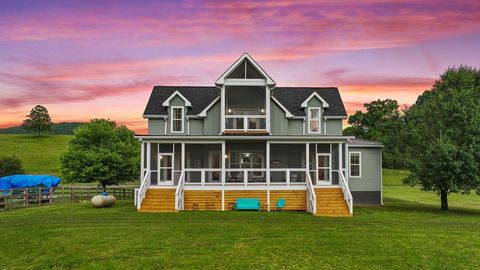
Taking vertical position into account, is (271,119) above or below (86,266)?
above

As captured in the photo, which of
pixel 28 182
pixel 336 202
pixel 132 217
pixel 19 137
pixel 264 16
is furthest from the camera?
pixel 19 137

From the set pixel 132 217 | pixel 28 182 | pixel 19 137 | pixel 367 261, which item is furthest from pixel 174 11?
pixel 19 137

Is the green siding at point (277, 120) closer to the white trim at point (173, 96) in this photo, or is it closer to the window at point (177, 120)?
the white trim at point (173, 96)

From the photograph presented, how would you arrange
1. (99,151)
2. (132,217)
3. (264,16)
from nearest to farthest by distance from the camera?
(132,217)
(264,16)
(99,151)

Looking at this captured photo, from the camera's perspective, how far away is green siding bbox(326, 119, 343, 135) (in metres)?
29.6

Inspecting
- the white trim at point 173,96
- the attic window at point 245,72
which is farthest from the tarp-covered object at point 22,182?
the attic window at point 245,72

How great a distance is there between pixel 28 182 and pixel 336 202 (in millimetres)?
25804

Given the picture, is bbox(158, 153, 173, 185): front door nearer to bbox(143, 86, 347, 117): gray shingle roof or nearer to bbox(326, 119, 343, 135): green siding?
bbox(143, 86, 347, 117): gray shingle roof

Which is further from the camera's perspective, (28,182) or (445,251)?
(28,182)

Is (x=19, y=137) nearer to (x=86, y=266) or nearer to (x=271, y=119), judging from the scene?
(x=271, y=119)

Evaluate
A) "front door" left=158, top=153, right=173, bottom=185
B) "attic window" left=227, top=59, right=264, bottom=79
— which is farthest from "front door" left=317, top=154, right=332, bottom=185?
"front door" left=158, top=153, right=173, bottom=185

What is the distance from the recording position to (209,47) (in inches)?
1265

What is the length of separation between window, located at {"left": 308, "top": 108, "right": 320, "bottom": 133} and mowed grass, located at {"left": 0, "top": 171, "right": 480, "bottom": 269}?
33.9 ft

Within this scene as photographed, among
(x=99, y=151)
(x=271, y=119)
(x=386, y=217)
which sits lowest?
(x=386, y=217)
